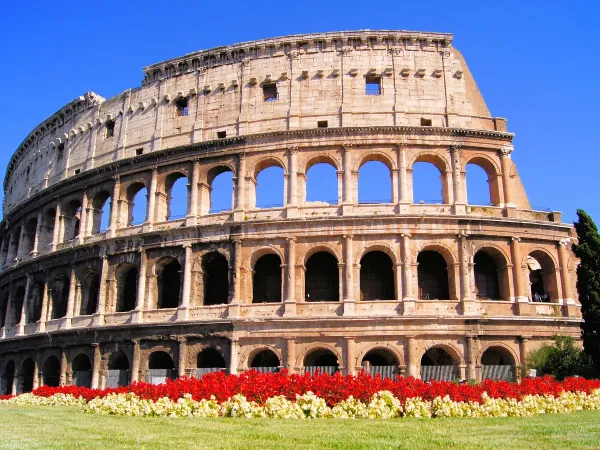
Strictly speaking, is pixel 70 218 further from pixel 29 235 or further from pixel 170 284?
pixel 170 284

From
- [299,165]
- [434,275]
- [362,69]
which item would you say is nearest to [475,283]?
[434,275]

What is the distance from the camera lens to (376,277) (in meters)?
26.0

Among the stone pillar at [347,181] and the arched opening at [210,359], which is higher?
the stone pillar at [347,181]

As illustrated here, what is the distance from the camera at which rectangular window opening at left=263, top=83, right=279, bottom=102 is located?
28.2 m

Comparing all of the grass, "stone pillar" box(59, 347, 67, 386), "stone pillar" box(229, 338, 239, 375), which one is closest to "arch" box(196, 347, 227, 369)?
"stone pillar" box(229, 338, 239, 375)

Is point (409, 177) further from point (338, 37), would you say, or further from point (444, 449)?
point (444, 449)

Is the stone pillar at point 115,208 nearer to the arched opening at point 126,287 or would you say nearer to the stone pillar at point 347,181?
the arched opening at point 126,287

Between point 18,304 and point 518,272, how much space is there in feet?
92.7

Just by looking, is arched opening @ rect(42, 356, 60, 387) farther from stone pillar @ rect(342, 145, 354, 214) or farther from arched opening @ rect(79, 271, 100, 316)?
stone pillar @ rect(342, 145, 354, 214)

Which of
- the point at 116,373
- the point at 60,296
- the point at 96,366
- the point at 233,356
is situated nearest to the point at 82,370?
the point at 96,366

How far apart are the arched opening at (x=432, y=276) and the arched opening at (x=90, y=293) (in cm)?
1581

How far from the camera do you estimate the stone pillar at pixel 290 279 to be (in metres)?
24.4

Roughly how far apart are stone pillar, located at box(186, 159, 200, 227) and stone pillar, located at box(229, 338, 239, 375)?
588 cm

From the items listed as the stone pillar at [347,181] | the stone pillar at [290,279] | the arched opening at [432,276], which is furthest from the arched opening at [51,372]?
the arched opening at [432,276]
